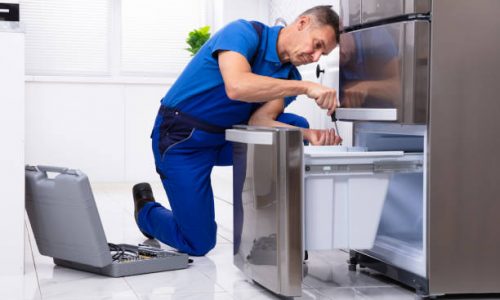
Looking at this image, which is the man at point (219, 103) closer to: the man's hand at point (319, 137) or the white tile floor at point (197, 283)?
the man's hand at point (319, 137)

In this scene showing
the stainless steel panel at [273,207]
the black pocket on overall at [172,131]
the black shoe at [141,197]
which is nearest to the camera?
the stainless steel panel at [273,207]

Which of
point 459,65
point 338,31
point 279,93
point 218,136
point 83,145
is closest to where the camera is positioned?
point 459,65

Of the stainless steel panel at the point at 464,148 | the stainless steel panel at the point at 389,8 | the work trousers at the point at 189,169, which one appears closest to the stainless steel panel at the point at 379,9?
the stainless steel panel at the point at 389,8

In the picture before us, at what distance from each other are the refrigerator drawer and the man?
29 cm

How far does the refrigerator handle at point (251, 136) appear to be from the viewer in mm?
2244

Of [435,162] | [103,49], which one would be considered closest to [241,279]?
[435,162]

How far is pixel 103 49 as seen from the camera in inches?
252

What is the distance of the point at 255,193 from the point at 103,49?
4322mm

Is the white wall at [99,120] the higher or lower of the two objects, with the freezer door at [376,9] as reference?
lower

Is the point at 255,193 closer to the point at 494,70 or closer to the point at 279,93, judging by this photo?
the point at 279,93

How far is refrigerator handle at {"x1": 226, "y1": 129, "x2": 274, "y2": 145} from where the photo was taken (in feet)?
7.36

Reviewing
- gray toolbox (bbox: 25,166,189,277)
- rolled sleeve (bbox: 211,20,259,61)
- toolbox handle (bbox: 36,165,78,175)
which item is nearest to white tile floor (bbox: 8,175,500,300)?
gray toolbox (bbox: 25,166,189,277)

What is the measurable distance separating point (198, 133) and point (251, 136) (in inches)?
24.3

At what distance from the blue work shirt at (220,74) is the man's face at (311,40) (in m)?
0.10
